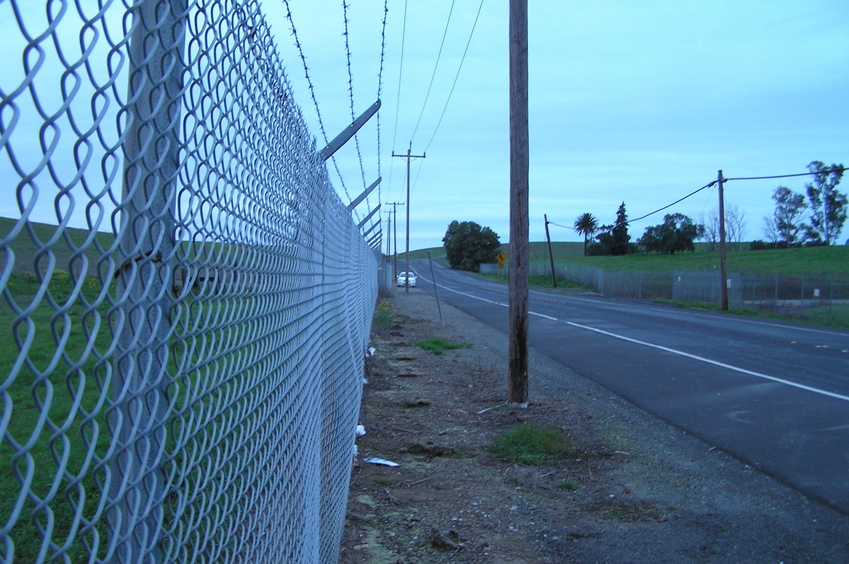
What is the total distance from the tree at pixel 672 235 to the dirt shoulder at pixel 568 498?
83667 mm

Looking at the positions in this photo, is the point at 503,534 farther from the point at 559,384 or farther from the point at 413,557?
the point at 559,384

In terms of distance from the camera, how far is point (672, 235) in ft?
289

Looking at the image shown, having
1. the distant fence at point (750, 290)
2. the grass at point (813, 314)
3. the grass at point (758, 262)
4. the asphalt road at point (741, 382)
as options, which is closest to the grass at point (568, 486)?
the asphalt road at point (741, 382)

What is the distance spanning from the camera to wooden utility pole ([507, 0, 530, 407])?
8844 mm

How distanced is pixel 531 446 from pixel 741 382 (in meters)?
5.19

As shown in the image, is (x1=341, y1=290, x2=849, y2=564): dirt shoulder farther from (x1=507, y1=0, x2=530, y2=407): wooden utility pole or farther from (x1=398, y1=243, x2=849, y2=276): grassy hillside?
(x1=398, y1=243, x2=849, y2=276): grassy hillside

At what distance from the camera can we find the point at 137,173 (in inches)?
48.6

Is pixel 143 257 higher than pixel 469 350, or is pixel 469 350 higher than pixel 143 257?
pixel 143 257

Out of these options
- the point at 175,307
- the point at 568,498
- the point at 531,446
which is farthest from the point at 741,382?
the point at 175,307

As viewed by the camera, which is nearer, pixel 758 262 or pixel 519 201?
pixel 519 201

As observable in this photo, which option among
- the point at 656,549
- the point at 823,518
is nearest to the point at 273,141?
the point at 656,549

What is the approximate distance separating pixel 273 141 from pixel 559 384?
887 cm

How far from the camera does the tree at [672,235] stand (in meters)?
88.2

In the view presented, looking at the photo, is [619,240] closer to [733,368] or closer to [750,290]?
[750,290]
